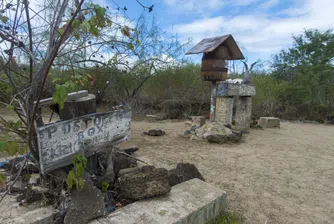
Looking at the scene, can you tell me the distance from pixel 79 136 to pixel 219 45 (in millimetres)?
5180

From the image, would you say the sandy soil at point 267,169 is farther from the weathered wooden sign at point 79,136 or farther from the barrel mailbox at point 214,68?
the barrel mailbox at point 214,68

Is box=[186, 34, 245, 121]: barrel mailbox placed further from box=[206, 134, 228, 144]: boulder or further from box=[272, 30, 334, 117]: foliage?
box=[272, 30, 334, 117]: foliage

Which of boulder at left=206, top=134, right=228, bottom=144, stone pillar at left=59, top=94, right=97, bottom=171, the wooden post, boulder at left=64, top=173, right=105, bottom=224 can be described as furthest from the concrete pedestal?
boulder at left=64, top=173, right=105, bottom=224

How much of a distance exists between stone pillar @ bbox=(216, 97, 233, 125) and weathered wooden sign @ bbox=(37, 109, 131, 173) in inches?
184

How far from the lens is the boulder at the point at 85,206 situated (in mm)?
1578

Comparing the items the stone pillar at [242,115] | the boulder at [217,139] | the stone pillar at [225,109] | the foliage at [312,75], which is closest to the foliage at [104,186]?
the boulder at [217,139]

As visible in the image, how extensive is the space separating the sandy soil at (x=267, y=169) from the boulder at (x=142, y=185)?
37.6 inches

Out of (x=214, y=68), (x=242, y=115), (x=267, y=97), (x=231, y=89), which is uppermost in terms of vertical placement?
(x=214, y=68)

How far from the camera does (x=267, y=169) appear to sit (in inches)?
146

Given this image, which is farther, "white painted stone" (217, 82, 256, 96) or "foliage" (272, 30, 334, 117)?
"foliage" (272, 30, 334, 117)

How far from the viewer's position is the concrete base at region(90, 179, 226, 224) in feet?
5.48

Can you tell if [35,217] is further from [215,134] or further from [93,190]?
[215,134]

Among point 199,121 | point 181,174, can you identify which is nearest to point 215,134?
point 199,121

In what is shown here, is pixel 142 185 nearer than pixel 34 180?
Yes
